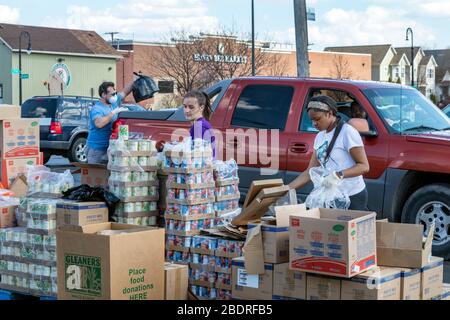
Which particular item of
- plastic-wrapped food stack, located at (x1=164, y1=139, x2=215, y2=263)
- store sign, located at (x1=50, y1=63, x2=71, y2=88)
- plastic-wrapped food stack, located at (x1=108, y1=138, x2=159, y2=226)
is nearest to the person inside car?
plastic-wrapped food stack, located at (x1=164, y1=139, x2=215, y2=263)

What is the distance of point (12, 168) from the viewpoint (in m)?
9.62

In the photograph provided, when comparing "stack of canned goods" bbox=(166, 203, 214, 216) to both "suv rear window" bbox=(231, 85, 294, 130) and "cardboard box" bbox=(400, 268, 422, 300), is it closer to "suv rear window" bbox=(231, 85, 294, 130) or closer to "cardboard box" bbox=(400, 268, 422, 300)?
A: "cardboard box" bbox=(400, 268, 422, 300)

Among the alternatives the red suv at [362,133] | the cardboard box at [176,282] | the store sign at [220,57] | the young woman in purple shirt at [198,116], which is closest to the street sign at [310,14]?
the red suv at [362,133]

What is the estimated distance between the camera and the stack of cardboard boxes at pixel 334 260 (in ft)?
15.3

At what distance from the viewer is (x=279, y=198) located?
605 centimetres

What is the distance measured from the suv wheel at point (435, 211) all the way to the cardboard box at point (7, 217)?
13.9 feet

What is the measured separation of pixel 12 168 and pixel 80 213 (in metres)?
3.67

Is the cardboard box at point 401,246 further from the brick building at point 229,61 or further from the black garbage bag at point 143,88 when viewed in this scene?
the brick building at point 229,61

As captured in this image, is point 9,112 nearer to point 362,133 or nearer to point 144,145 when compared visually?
point 144,145

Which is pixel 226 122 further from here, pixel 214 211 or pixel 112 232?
pixel 112 232

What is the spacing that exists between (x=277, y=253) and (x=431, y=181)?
165 inches

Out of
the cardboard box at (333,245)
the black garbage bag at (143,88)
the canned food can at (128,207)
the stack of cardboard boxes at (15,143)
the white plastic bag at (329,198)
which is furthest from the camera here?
the stack of cardboard boxes at (15,143)

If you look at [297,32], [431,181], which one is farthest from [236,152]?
[297,32]

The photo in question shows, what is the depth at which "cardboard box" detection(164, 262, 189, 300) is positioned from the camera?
561cm
